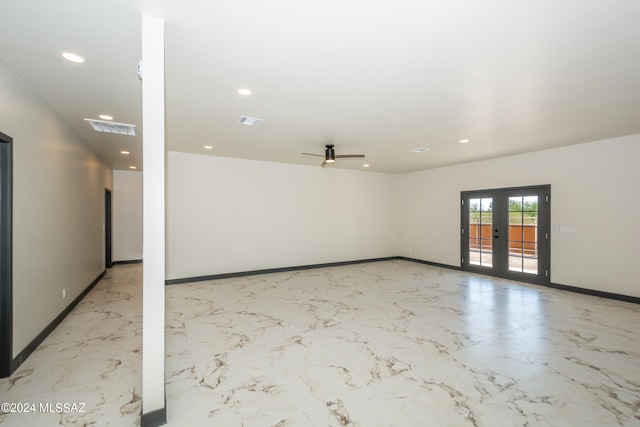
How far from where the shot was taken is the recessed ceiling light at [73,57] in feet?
8.02

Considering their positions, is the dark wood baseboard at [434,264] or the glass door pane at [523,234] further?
the dark wood baseboard at [434,264]

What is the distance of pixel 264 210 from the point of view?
718 cm

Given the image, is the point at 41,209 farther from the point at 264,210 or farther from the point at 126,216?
the point at 126,216

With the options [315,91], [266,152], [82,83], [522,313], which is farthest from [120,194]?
[522,313]

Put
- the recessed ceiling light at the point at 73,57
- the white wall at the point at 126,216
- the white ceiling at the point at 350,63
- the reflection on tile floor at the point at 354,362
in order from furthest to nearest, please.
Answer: the white wall at the point at 126,216 < the recessed ceiling light at the point at 73,57 < the reflection on tile floor at the point at 354,362 < the white ceiling at the point at 350,63

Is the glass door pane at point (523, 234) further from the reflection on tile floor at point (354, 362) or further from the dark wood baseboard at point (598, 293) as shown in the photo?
the reflection on tile floor at point (354, 362)

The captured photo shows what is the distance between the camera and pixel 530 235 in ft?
20.6

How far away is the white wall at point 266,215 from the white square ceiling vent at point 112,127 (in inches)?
54.5

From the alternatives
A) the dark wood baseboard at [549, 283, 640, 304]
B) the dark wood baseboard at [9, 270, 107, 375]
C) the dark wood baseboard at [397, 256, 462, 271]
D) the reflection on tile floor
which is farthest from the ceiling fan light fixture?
the dark wood baseboard at [549, 283, 640, 304]

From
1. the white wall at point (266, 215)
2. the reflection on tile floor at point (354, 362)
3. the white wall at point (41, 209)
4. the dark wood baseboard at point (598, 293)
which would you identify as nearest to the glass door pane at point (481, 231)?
the dark wood baseboard at point (598, 293)

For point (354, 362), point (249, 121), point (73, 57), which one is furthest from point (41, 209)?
point (354, 362)

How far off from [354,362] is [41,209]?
3.93m

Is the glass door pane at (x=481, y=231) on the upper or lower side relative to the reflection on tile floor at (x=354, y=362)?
upper

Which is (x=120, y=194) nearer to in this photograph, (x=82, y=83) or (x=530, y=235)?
(x=82, y=83)
